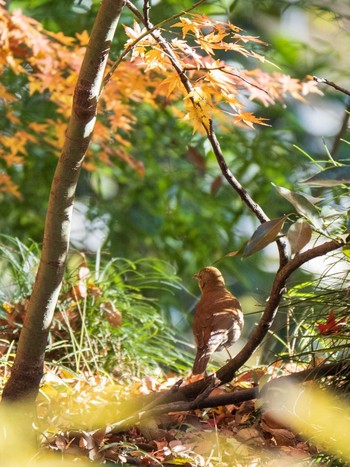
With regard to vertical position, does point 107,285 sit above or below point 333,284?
below

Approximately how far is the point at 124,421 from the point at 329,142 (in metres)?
3.04

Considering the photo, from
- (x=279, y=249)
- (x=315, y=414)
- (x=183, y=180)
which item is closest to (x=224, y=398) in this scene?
(x=315, y=414)

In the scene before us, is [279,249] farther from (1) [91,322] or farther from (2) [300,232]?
(1) [91,322]

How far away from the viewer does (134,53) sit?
1384 millimetres

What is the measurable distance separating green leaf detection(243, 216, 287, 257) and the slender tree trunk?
0.33 m

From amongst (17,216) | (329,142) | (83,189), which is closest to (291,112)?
(329,142)

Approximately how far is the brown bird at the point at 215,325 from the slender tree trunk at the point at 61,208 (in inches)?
18.1

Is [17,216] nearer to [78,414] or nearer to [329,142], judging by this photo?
[329,142]

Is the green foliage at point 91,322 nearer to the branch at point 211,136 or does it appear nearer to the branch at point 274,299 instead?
the branch at point 274,299

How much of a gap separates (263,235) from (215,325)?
1.95ft

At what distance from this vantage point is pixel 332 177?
124 cm

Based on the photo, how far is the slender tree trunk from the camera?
1279 mm

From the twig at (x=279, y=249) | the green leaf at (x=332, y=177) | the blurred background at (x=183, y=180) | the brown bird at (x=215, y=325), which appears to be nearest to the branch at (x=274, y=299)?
the twig at (x=279, y=249)

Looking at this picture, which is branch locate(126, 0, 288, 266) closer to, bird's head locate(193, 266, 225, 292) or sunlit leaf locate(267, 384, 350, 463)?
sunlit leaf locate(267, 384, 350, 463)
